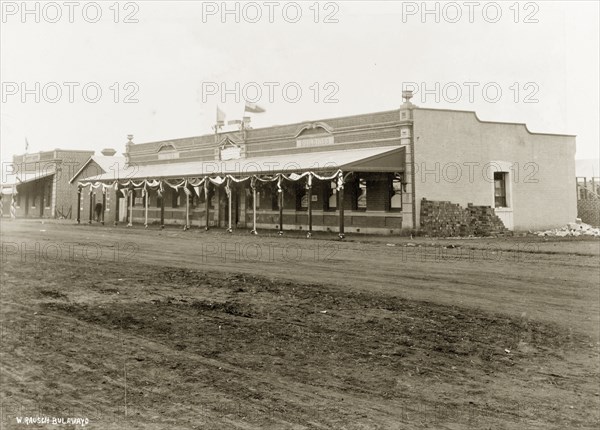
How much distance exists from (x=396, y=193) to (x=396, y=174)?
87 centimetres

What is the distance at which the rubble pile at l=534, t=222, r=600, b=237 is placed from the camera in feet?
75.7

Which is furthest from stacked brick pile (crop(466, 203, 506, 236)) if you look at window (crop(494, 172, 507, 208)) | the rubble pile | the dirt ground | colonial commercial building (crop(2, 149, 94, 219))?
colonial commercial building (crop(2, 149, 94, 219))

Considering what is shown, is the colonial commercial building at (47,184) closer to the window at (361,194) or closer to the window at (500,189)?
the window at (361,194)

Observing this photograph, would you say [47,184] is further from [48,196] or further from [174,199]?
[174,199]

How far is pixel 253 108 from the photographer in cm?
3091

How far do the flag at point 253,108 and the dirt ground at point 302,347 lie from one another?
20.4 metres

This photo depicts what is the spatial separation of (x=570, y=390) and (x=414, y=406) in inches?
64.3

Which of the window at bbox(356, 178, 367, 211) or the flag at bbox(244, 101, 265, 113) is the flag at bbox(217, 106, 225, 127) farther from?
the window at bbox(356, 178, 367, 211)

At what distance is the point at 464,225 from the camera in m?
22.2

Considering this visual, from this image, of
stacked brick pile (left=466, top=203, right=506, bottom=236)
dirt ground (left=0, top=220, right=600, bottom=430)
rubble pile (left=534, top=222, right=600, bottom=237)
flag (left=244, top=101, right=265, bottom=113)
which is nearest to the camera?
dirt ground (left=0, top=220, right=600, bottom=430)

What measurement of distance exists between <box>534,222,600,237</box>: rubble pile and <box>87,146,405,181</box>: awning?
797cm

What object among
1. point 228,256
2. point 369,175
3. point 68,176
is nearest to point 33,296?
point 228,256

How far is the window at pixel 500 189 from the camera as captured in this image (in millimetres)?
24297

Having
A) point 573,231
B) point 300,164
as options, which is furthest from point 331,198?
point 573,231
